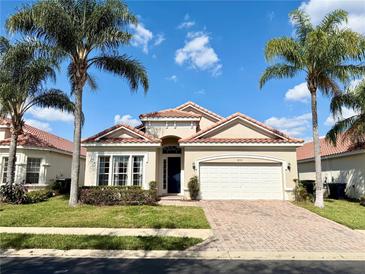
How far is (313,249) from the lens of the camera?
24.7 feet

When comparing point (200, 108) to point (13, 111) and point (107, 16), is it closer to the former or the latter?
point (107, 16)

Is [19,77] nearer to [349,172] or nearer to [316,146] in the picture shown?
[316,146]

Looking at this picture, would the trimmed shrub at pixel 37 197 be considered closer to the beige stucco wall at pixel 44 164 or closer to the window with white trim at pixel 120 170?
the beige stucco wall at pixel 44 164

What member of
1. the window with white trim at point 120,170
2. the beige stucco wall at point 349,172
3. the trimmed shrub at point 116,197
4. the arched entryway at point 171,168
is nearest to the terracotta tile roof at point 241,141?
the arched entryway at point 171,168

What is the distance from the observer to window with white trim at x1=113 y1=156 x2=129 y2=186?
56.4 feet

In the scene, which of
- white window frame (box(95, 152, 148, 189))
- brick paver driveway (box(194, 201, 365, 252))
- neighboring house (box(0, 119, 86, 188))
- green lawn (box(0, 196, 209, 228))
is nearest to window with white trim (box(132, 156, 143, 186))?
white window frame (box(95, 152, 148, 189))

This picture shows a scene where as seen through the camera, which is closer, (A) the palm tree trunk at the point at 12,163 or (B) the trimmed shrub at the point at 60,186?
(A) the palm tree trunk at the point at 12,163

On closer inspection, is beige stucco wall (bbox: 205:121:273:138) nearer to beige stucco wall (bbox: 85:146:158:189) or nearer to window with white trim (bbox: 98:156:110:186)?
beige stucco wall (bbox: 85:146:158:189)

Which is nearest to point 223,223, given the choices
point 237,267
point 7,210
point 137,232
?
point 137,232

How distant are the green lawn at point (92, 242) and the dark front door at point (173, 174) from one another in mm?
11221

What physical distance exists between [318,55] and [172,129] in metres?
10.1

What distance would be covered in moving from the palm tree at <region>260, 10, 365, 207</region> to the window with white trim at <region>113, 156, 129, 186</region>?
944cm

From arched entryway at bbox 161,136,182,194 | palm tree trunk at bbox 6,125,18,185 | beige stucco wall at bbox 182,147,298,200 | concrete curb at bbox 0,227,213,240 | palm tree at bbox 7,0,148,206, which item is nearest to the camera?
concrete curb at bbox 0,227,213,240

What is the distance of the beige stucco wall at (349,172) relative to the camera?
60.1 feet
